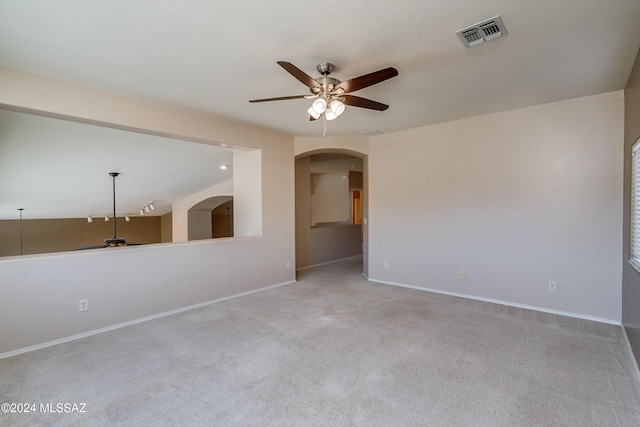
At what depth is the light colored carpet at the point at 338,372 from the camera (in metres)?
1.97

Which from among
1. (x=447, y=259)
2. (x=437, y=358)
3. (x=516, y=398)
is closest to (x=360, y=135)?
(x=447, y=259)

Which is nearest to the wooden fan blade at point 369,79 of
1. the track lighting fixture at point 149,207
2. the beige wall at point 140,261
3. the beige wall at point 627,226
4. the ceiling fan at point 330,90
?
the ceiling fan at point 330,90

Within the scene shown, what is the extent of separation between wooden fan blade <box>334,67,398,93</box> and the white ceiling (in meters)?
0.26

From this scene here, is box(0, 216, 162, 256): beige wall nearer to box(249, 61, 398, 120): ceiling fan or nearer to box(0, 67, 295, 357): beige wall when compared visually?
box(0, 67, 295, 357): beige wall

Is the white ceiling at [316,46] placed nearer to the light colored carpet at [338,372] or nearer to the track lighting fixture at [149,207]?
the light colored carpet at [338,372]

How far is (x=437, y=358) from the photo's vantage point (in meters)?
2.69

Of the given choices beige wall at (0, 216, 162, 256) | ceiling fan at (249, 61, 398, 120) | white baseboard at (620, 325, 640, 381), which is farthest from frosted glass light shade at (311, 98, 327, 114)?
beige wall at (0, 216, 162, 256)

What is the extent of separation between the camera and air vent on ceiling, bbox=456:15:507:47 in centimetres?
209

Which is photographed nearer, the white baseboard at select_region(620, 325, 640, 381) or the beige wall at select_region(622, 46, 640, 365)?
the white baseboard at select_region(620, 325, 640, 381)

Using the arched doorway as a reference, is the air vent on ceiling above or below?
above

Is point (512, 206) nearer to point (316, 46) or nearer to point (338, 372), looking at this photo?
point (338, 372)

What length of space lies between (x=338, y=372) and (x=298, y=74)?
7.63 ft

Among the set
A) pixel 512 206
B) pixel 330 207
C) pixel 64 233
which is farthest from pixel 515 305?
pixel 64 233

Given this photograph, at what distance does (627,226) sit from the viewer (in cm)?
315
